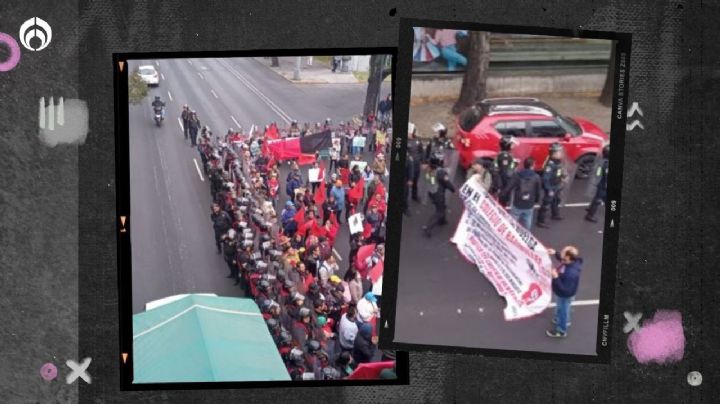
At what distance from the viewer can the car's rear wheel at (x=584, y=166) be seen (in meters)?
5.02

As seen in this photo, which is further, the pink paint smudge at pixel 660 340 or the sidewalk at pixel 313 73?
the pink paint smudge at pixel 660 340

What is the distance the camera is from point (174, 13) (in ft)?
17.0

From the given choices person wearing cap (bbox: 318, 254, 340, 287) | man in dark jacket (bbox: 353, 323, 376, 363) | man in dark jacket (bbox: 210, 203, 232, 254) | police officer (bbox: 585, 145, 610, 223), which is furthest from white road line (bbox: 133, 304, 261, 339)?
police officer (bbox: 585, 145, 610, 223)

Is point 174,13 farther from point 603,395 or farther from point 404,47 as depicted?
point 603,395

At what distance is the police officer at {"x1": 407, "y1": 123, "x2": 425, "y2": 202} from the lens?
5047mm

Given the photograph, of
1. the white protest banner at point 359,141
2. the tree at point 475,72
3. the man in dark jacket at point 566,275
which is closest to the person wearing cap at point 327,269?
the white protest banner at point 359,141

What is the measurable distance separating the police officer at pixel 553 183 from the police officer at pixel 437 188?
0.56m

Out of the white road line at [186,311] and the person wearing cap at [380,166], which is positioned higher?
the person wearing cap at [380,166]

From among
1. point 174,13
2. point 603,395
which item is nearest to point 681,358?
point 603,395

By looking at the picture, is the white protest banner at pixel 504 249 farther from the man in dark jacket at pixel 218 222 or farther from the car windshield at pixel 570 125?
the man in dark jacket at pixel 218 222

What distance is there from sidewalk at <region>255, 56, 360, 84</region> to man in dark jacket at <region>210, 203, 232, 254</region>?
92 cm

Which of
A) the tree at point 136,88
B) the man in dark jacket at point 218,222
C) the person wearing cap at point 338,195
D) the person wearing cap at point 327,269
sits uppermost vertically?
the tree at point 136,88

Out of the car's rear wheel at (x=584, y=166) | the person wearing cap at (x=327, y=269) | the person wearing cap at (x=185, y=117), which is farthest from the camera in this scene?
the person wearing cap at (x=327, y=269)

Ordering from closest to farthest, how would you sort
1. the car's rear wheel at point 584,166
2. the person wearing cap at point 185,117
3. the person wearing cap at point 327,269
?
the car's rear wheel at point 584,166 < the person wearing cap at point 185,117 < the person wearing cap at point 327,269
